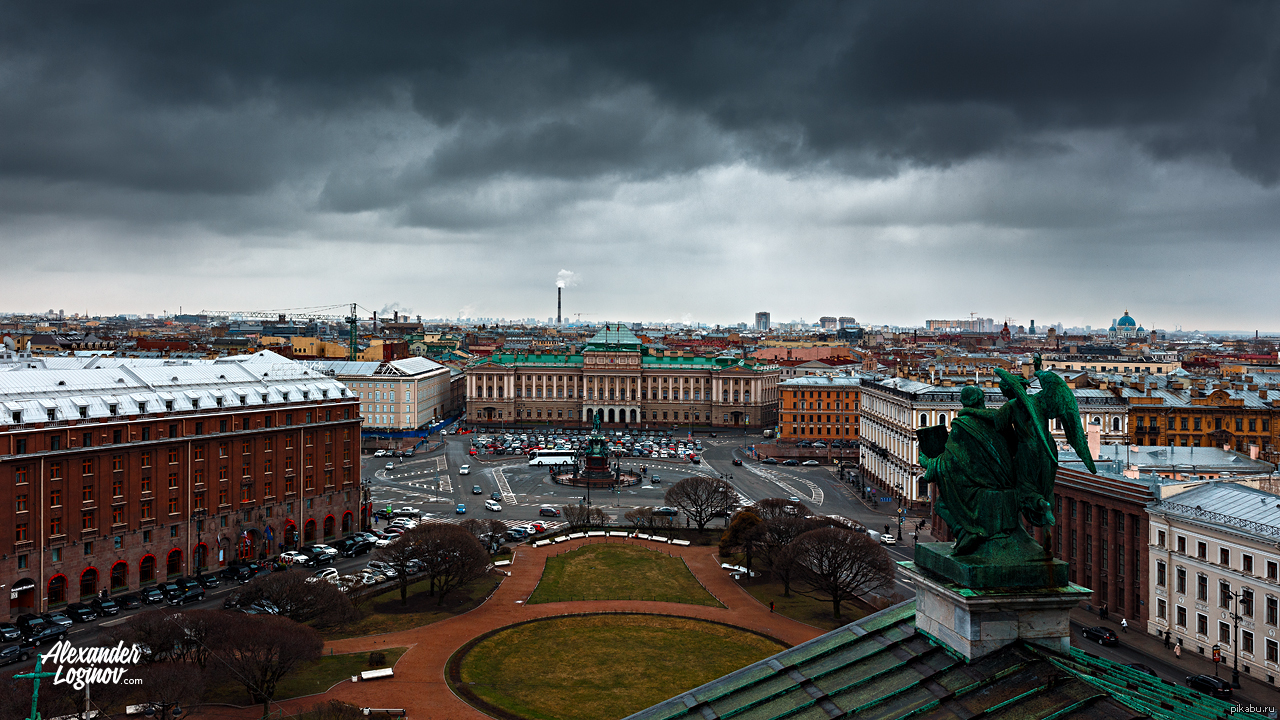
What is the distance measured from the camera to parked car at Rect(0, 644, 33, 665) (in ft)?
146

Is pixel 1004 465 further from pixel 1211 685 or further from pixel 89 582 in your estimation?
pixel 89 582

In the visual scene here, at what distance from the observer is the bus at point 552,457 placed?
115m

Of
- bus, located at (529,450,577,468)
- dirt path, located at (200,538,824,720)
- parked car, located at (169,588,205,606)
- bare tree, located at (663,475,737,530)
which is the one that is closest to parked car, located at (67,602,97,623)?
parked car, located at (169,588,205,606)

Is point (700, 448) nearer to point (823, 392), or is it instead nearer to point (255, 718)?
point (823, 392)

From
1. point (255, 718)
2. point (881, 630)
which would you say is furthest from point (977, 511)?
point (255, 718)

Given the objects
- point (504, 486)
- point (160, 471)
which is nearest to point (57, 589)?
point (160, 471)

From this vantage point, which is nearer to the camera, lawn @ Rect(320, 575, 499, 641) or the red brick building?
lawn @ Rect(320, 575, 499, 641)

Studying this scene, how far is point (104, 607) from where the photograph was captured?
178 ft

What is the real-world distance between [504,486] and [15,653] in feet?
188

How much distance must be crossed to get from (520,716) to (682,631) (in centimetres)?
1409

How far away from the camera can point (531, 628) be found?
50844 millimetres

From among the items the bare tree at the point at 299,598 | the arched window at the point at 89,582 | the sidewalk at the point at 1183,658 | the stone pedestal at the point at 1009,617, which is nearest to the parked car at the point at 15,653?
the arched window at the point at 89,582

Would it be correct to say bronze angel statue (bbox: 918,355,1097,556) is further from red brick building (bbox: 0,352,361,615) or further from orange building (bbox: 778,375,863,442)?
orange building (bbox: 778,375,863,442)

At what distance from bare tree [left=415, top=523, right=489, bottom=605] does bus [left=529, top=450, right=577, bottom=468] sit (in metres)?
54.7
